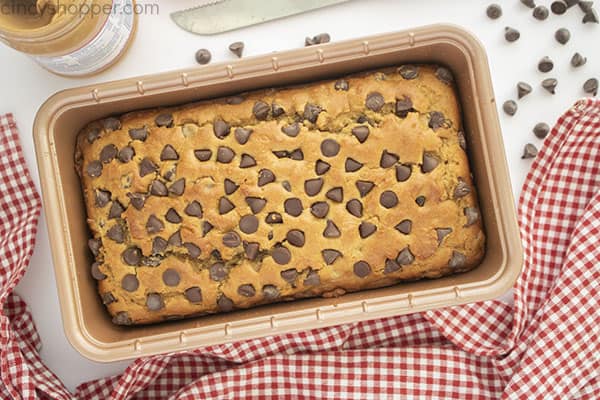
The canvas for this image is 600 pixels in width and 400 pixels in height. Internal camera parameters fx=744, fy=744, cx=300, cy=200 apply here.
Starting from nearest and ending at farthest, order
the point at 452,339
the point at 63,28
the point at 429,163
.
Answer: the point at 63,28 < the point at 429,163 < the point at 452,339

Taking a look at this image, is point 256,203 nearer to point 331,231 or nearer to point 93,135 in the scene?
point 331,231

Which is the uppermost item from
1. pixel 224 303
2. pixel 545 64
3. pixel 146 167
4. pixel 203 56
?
pixel 203 56

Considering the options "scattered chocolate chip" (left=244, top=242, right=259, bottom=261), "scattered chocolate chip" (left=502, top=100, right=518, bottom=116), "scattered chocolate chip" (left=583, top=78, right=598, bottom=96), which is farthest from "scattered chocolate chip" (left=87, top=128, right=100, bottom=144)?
"scattered chocolate chip" (left=583, top=78, right=598, bottom=96)

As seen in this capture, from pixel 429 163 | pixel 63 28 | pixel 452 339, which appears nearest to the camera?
pixel 63 28

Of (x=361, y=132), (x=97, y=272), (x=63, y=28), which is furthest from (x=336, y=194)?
(x=63, y=28)

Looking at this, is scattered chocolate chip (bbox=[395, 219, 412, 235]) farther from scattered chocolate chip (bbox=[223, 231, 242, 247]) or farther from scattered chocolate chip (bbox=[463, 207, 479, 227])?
scattered chocolate chip (bbox=[223, 231, 242, 247])

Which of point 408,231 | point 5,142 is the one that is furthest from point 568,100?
point 5,142
